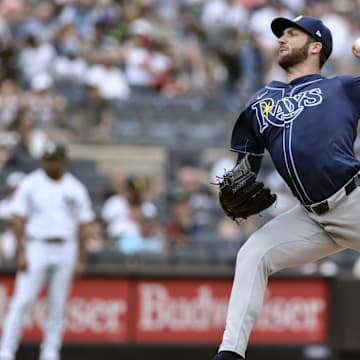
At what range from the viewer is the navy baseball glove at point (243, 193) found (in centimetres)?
548

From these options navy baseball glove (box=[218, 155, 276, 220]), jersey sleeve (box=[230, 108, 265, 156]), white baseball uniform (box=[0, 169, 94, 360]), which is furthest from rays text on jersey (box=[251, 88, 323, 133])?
white baseball uniform (box=[0, 169, 94, 360])

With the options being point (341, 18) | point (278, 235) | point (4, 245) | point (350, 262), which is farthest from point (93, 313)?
point (341, 18)

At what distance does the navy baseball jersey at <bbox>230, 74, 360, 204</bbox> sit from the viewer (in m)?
5.30

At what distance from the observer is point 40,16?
13922 millimetres

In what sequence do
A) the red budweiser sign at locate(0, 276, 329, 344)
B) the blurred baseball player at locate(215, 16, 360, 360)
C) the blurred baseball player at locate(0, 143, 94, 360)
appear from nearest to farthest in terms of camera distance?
the blurred baseball player at locate(215, 16, 360, 360), the blurred baseball player at locate(0, 143, 94, 360), the red budweiser sign at locate(0, 276, 329, 344)

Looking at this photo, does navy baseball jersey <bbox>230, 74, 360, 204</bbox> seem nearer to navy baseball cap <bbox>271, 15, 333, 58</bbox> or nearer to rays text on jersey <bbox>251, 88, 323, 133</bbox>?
rays text on jersey <bbox>251, 88, 323, 133</bbox>

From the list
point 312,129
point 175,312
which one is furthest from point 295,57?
point 175,312

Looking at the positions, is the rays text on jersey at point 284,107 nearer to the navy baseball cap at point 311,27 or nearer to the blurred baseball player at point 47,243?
the navy baseball cap at point 311,27

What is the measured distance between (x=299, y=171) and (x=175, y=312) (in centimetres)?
516

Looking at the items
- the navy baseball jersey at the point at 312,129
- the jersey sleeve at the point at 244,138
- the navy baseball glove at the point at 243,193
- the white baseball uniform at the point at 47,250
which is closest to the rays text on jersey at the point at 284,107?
the navy baseball jersey at the point at 312,129

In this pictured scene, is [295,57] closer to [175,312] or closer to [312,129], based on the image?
[312,129]

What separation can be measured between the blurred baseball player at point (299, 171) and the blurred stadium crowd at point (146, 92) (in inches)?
195

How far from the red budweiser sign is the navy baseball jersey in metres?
4.91

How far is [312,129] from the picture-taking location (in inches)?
210
